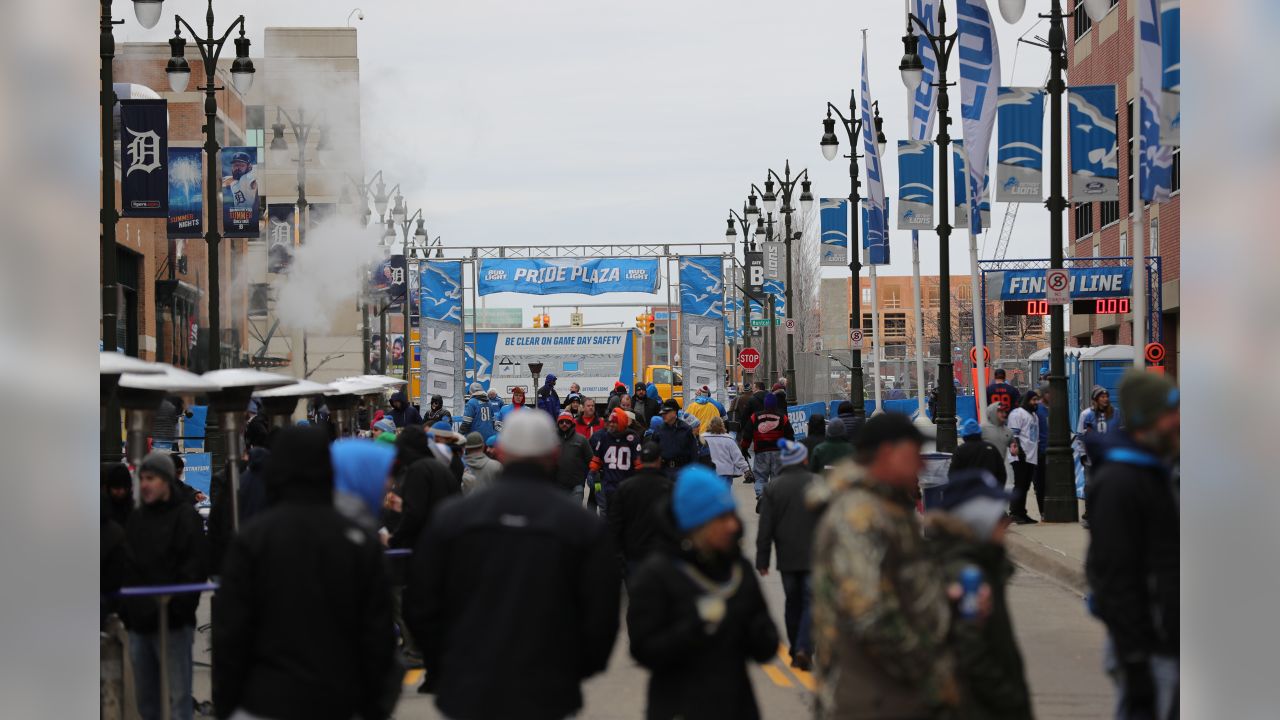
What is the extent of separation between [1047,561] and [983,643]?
1288 cm

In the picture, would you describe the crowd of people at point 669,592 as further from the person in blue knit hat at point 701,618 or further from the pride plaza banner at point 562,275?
the pride plaza banner at point 562,275

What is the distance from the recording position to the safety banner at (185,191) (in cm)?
3120

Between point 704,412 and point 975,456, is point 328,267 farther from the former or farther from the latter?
point 975,456

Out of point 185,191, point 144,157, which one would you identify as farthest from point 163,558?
point 185,191

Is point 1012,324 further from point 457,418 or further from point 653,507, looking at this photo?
point 653,507

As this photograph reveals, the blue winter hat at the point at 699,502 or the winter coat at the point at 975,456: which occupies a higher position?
the blue winter hat at the point at 699,502

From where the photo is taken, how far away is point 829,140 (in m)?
39.5

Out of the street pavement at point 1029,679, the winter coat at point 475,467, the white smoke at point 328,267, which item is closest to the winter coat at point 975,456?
the street pavement at point 1029,679

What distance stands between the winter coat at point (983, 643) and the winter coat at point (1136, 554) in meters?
0.58

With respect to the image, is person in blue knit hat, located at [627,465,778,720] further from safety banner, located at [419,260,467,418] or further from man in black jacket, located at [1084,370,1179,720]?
safety banner, located at [419,260,467,418]

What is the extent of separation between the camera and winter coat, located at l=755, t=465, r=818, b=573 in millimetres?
12102
